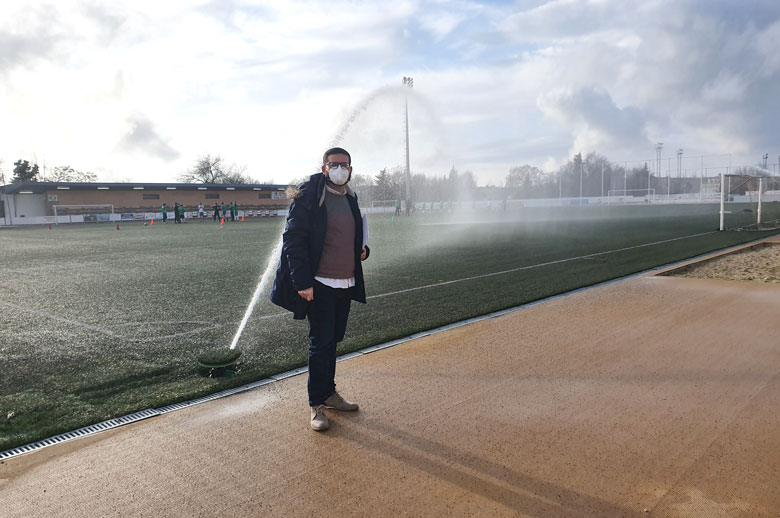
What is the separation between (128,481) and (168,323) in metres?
4.59

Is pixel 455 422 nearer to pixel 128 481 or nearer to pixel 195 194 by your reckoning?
pixel 128 481

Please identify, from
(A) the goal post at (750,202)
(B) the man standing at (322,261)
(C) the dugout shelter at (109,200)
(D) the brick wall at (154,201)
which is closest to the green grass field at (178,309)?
(B) the man standing at (322,261)

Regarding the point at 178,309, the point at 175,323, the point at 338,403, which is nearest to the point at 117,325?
the point at 175,323

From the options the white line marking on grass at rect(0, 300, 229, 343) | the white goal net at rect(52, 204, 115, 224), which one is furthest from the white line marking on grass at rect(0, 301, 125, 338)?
the white goal net at rect(52, 204, 115, 224)

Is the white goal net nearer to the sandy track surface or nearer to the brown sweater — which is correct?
the sandy track surface

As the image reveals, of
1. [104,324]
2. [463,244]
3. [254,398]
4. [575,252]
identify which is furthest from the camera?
[463,244]

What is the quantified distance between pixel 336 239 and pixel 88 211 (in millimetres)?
56220

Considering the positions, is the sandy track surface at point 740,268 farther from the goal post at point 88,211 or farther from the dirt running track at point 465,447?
the goal post at point 88,211

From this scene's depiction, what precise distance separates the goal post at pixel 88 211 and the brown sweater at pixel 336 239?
52305mm

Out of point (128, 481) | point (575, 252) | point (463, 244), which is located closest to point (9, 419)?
point (128, 481)

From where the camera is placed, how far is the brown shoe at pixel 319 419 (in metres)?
4.02

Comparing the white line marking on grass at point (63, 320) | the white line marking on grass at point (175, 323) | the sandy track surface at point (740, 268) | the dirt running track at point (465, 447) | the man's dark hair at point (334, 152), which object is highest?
the man's dark hair at point (334, 152)

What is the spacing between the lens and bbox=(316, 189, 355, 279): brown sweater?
420 cm

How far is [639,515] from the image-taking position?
290 centimetres
